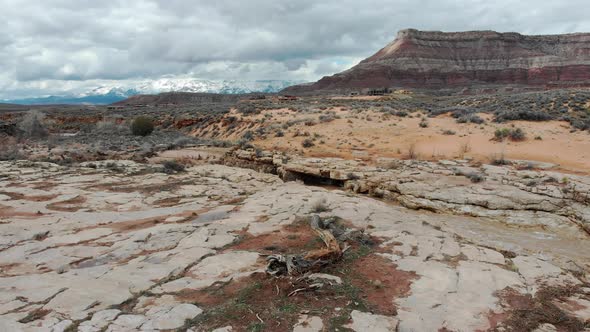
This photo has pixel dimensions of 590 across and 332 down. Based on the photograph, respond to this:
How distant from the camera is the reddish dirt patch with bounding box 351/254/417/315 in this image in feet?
16.0

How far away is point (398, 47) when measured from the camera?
4331 inches

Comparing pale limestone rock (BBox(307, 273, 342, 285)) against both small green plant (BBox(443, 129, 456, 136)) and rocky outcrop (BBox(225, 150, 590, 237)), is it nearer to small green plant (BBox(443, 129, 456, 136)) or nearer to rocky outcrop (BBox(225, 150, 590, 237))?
rocky outcrop (BBox(225, 150, 590, 237))

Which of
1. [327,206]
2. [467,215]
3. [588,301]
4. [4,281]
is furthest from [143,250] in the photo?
[467,215]

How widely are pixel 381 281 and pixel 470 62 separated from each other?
361ft

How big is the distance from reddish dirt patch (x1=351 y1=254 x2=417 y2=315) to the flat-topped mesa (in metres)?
88.9

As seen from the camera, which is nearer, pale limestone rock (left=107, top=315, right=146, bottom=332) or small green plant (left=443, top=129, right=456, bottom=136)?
pale limestone rock (left=107, top=315, right=146, bottom=332)

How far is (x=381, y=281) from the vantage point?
18.1ft

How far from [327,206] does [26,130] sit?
2834cm

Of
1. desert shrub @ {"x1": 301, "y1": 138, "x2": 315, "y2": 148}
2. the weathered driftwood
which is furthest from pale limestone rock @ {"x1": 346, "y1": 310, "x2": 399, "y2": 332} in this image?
desert shrub @ {"x1": 301, "y1": 138, "x2": 315, "y2": 148}

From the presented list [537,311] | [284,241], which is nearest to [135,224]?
[284,241]

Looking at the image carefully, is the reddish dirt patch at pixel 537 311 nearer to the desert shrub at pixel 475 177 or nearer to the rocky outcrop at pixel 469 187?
the rocky outcrop at pixel 469 187

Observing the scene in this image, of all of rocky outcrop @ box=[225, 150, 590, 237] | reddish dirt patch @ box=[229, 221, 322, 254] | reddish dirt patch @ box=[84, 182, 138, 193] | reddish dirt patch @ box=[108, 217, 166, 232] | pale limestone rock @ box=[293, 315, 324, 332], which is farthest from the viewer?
reddish dirt patch @ box=[84, 182, 138, 193]

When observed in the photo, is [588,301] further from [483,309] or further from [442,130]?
[442,130]

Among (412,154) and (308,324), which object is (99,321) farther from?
(412,154)
